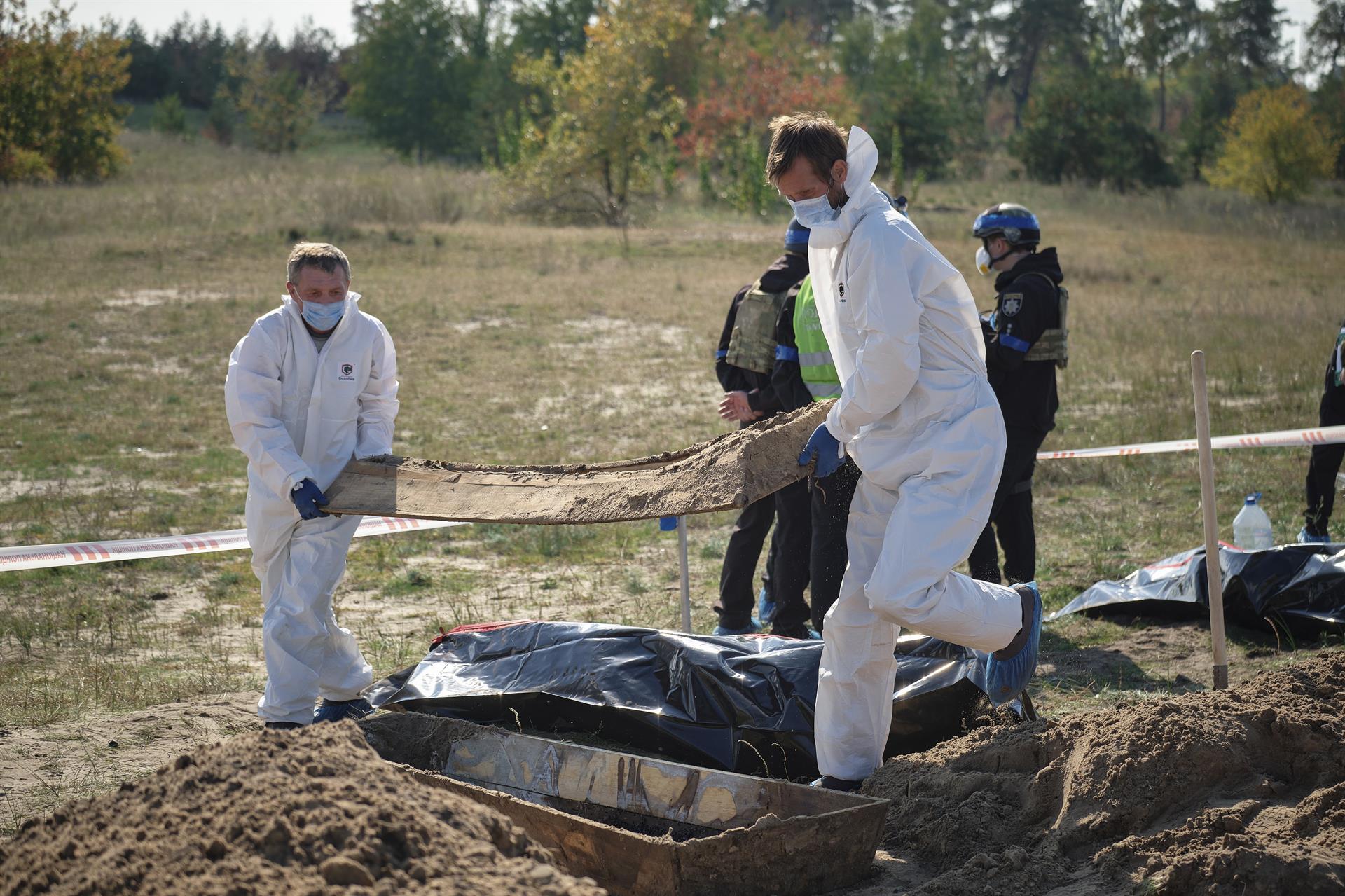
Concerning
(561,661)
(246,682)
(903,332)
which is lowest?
(246,682)

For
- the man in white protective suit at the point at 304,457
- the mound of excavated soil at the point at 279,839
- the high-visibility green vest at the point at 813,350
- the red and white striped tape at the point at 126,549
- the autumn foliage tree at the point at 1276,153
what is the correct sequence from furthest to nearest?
1. the autumn foliage tree at the point at 1276,153
2. the red and white striped tape at the point at 126,549
3. the high-visibility green vest at the point at 813,350
4. the man in white protective suit at the point at 304,457
5. the mound of excavated soil at the point at 279,839

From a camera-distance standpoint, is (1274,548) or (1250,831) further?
(1274,548)

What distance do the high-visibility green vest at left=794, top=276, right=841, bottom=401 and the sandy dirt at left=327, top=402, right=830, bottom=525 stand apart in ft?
3.32

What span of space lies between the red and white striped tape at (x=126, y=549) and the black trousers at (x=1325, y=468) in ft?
17.1

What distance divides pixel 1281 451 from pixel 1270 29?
2406 inches

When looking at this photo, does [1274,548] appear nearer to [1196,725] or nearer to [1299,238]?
[1196,725]

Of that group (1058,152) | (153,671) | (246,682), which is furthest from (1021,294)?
(1058,152)

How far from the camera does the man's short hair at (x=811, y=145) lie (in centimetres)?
396

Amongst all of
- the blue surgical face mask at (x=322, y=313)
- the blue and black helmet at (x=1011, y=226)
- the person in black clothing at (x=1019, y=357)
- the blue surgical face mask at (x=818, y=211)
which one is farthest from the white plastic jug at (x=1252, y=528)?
the blue surgical face mask at (x=322, y=313)

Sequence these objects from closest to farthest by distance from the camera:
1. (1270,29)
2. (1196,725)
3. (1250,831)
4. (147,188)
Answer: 1. (1250,831)
2. (1196,725)
3. (147,188)
4. (1270,29)

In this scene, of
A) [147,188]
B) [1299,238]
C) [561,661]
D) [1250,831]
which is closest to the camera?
[1250,831]

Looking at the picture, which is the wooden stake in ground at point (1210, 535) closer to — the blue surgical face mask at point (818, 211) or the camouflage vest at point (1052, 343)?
the camouflage vest at point (1052, 343)

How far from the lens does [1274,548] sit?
19.5ft

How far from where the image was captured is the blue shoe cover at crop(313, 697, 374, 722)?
5004mm
